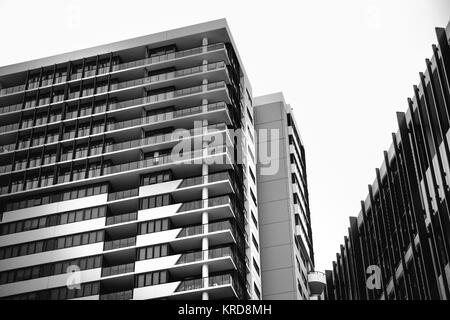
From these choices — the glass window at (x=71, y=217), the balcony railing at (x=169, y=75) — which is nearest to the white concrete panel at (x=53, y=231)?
the glass window at (x=71, y=217)

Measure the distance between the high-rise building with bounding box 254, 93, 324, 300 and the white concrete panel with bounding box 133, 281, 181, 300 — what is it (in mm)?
19287

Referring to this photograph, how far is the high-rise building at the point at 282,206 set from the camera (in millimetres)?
110750

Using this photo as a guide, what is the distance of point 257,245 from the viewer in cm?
11100

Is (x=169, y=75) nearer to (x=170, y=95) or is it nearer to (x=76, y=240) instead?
(x=170, y=95)

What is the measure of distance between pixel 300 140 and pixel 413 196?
74.8 metres

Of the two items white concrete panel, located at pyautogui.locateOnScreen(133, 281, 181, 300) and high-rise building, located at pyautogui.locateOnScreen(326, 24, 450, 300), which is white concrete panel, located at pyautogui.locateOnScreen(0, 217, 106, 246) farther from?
high-rise building, located at pyautogui.locateOnScreen(326, 24, 450, 300)

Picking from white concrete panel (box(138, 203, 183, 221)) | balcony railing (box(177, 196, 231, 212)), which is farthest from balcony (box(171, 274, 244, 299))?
balcony railing (box(177, 196, 231, 212))

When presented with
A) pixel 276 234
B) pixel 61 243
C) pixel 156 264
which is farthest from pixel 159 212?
pixel 276 234

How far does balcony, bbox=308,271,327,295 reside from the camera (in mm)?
121562

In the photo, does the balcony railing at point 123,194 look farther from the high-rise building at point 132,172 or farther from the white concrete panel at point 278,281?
the white concrete panel at point 278,281

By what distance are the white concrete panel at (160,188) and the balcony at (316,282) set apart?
3332 cm

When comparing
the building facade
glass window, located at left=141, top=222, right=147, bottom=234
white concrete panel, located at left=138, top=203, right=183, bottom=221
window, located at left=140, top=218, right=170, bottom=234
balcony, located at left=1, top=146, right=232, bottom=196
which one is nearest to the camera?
window, located at left=140, top=218, right=170, bottom=234

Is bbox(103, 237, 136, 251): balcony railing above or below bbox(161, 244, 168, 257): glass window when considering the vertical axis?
above

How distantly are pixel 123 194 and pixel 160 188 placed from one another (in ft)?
17.3
